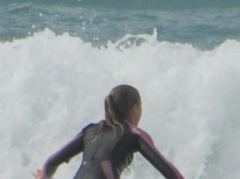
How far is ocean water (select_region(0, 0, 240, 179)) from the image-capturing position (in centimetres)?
862

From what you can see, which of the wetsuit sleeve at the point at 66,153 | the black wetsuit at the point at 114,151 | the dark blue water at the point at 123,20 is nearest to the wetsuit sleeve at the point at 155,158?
the black wetsuit at the point at 114,151

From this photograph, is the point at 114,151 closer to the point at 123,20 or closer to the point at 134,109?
the point at 134,109

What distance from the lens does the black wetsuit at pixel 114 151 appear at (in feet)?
14.7

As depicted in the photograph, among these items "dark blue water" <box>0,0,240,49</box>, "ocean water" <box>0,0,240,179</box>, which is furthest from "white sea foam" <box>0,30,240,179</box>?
"dark blue water" <box>0,0,240,49</box>

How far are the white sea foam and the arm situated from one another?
3.63 meters

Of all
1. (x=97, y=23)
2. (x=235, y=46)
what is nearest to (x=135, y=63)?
(x=235, y=46)

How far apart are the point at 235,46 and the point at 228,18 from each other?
3.39m

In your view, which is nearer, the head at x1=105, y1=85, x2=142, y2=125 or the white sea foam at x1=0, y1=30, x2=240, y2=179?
the head at x1=105, y1=85, x2=142, y2=125

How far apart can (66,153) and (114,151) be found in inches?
9.7

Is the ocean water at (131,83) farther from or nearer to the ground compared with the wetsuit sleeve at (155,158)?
nearer to the ground

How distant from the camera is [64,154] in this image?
4.68m

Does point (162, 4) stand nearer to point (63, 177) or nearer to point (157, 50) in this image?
point (157, 50)

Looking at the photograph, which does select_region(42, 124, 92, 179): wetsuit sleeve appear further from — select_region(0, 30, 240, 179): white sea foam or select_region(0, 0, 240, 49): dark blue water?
select_region(0, 0, 240, 49): dark blue water

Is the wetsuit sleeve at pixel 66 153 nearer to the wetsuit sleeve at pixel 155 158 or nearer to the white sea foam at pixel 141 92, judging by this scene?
the wetsuit sleeve at pixel 155 158
